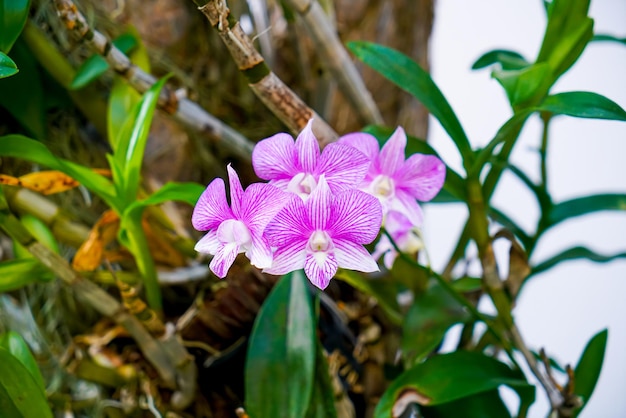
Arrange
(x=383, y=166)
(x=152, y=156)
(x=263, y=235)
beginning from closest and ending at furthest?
(x=263, y=235)
(x=383, y=166)
(x=152, y=156)

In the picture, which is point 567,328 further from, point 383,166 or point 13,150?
point 13,150

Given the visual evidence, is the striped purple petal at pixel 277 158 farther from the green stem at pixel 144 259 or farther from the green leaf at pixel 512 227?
the green leaf at pixel 512 227

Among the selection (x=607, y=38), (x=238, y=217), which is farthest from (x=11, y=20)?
(x=607, y=38)

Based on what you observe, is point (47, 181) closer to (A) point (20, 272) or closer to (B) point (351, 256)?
(A) point (20, 272)

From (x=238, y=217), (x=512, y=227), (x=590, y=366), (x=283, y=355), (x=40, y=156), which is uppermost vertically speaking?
(x=40, y=156)

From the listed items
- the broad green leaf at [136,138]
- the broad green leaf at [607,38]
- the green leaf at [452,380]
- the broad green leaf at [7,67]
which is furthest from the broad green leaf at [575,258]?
the broad green leaf at [7,67]

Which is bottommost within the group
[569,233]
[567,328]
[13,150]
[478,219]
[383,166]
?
[567,328]

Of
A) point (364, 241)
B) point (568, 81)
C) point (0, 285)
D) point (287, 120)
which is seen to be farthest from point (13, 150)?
point (568, 81)
